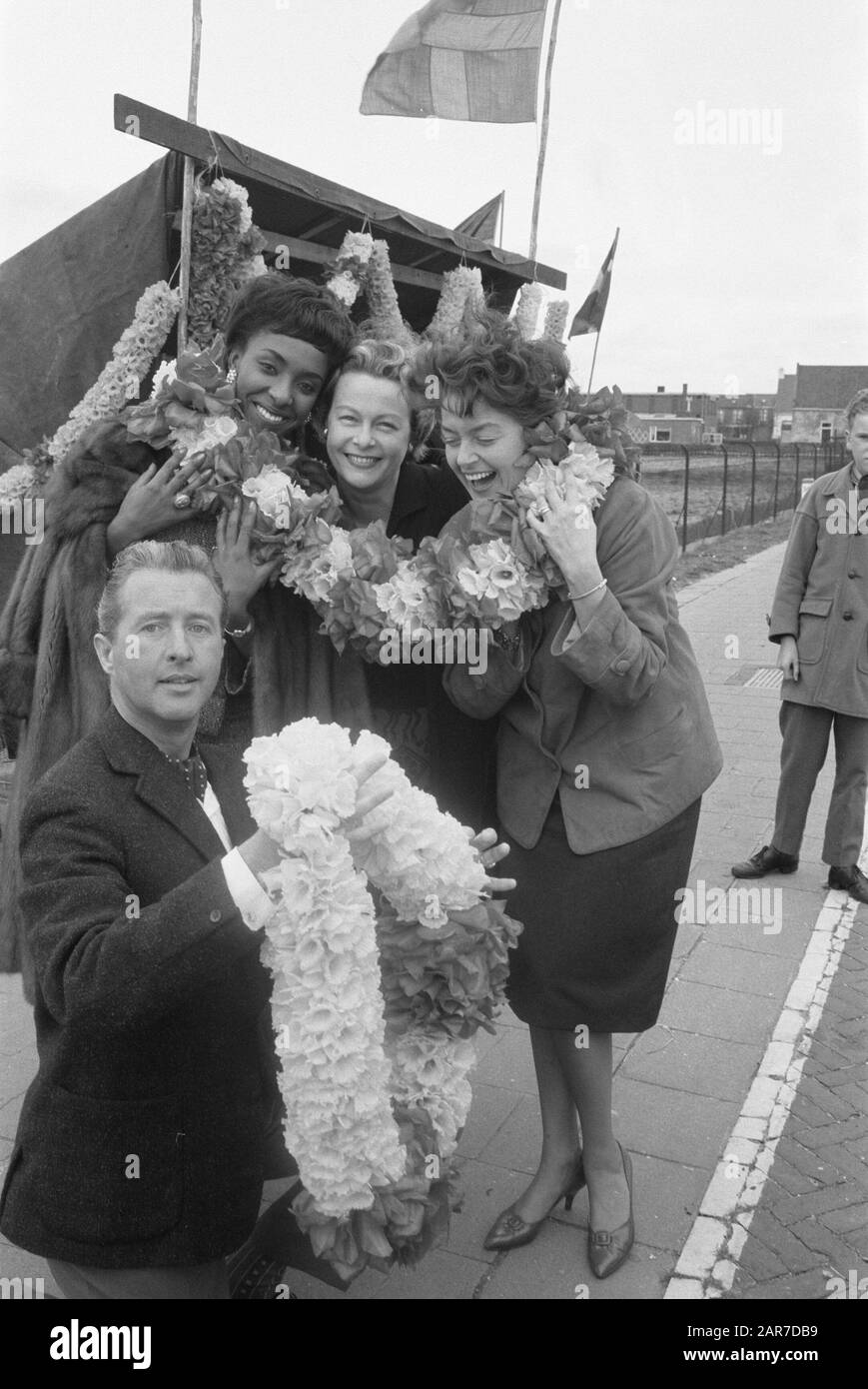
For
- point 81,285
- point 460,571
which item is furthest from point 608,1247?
point 81,285

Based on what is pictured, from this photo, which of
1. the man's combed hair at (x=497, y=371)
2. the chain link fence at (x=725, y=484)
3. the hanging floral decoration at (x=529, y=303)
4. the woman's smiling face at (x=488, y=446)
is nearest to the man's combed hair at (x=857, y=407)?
the hanging floral decoration at (x=529, y=303)

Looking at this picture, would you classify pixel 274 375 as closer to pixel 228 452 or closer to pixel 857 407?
pixel 228 452

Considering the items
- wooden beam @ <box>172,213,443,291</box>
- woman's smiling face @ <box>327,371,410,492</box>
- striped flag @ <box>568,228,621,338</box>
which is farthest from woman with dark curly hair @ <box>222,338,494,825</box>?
striped flag @ <box>568,228,621,338</box>

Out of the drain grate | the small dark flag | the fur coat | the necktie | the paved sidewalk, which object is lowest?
the paved sidewalk

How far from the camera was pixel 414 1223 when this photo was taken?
2.17 m

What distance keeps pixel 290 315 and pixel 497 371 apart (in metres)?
0.60

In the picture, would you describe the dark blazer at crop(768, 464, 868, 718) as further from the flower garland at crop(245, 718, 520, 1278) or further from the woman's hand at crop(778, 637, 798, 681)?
the flower garland at crop(245, 718, 520, 1278)

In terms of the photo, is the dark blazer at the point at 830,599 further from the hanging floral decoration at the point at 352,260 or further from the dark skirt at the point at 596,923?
the dark skirt at the point at 596,923

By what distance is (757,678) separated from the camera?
10961 mm

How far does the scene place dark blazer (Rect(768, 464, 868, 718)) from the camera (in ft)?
17.7

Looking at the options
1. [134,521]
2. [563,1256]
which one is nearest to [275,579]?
[134,521]

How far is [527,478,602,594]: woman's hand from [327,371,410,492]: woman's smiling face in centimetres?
50
